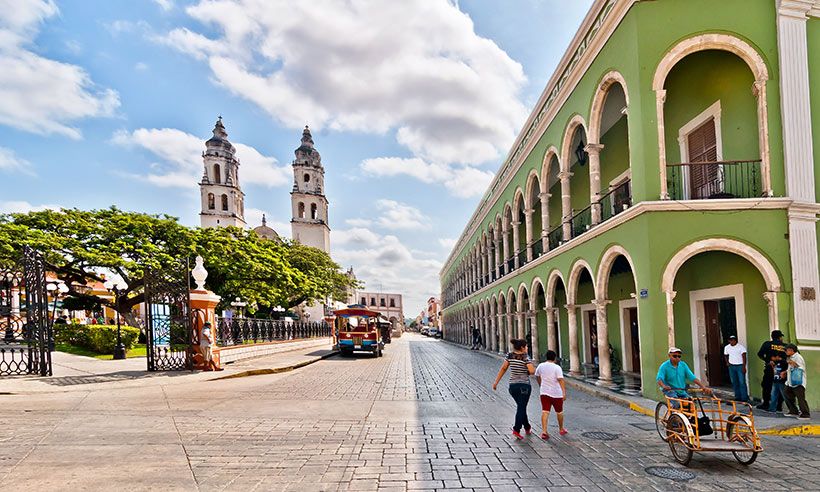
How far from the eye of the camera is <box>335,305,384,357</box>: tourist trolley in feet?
92.0

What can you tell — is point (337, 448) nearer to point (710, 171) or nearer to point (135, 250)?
point (710, 171)

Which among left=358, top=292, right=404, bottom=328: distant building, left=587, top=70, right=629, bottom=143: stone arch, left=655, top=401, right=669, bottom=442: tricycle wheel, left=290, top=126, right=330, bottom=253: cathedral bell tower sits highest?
left=290, top=126, right=330, bottom=253: cathedral bell tower

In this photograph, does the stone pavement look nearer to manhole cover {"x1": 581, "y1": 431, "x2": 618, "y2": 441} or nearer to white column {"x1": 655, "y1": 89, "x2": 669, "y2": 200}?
manhole cover {"x1": 581, "y1": 431, "x2": 618, "y2": 441}

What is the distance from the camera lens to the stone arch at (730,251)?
10664 millimetres

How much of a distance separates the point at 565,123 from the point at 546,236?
4408mm

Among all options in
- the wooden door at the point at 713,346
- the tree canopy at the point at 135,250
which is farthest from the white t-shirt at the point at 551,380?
the tree canopy at the point at 135,250

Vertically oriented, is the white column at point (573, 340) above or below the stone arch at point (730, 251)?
below

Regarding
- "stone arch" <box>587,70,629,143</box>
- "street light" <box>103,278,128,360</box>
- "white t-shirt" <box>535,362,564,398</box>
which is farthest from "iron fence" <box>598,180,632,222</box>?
"street light" <box>103,278,128,360</box>

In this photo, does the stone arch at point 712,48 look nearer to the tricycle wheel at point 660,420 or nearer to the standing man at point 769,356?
the standing man at point 769,356

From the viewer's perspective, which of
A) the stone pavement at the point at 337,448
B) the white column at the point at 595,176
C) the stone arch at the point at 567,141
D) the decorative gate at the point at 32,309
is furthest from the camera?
the stone arch at the point at 567,141

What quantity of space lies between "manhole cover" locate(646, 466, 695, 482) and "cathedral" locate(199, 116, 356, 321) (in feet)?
188

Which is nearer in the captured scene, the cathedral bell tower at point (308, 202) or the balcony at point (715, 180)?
the balcony at point (715, 180)

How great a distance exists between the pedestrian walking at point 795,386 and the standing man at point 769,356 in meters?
0.22

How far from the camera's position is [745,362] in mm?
10742
